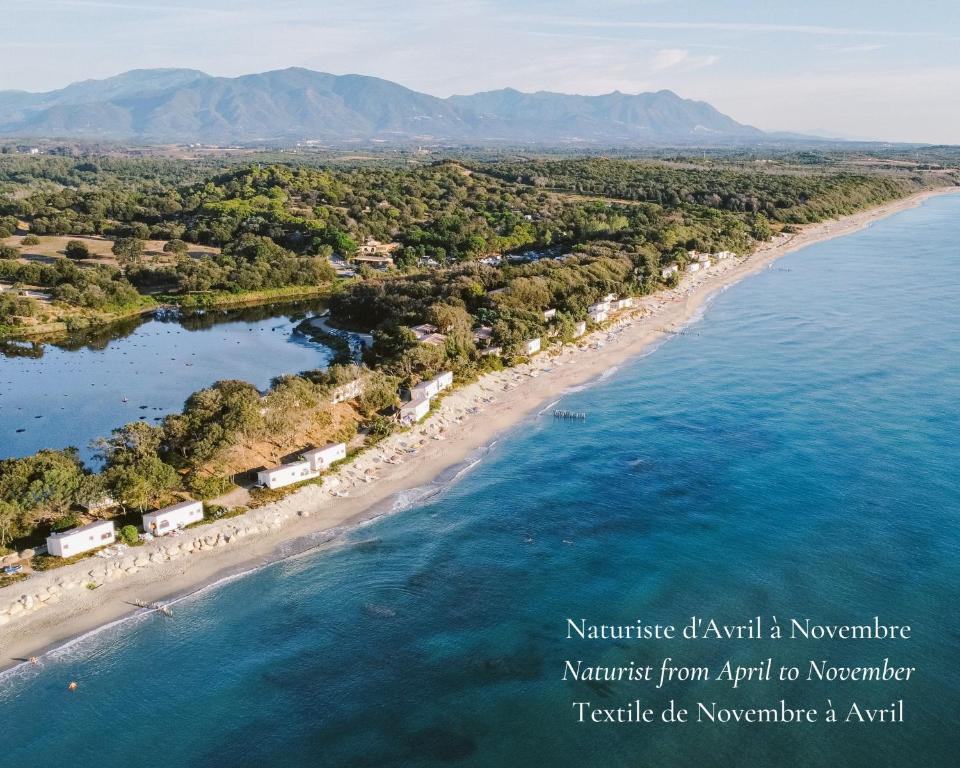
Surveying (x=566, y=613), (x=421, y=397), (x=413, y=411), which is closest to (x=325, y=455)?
(x=413, y=411)

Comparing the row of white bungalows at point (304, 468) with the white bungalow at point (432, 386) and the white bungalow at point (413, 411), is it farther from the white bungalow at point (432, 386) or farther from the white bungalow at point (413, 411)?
the white bungalow at point (432, 386)

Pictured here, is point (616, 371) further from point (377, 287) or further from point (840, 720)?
point (840, 720)

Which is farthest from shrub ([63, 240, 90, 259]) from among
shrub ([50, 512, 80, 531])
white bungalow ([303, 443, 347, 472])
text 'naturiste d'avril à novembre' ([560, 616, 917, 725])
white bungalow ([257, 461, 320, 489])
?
text 'naturiste d'avril à novembre' ([560, 616, 917, 725])

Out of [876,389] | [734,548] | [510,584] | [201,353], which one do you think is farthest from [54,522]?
[876,389]

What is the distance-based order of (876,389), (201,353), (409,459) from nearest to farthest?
(409,459) < (876,389) < (201,353)

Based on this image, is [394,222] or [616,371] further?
[394,222]

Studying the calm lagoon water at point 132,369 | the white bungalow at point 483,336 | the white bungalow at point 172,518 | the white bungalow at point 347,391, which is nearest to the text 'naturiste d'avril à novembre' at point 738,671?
the white bungalow at point 172,518

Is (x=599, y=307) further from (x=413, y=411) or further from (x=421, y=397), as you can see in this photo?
(x=413, y=411)
